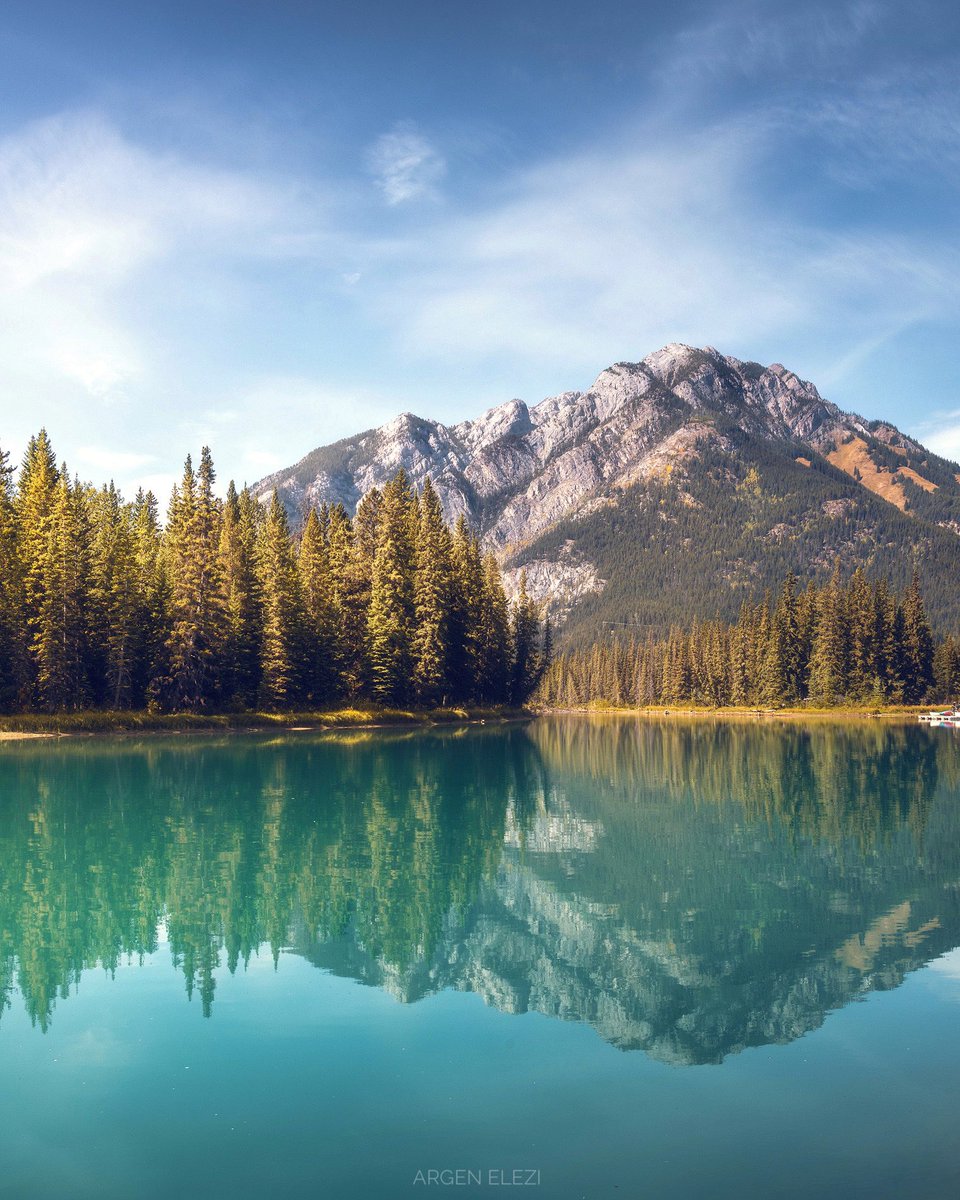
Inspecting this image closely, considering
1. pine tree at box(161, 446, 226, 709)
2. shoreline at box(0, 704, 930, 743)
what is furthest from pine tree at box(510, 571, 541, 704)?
pine tree at box(161, 446, 226, 709)

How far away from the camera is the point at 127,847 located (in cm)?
2605

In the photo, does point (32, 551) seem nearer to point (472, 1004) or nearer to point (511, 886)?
point (511, 886)

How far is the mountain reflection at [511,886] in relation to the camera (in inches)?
605

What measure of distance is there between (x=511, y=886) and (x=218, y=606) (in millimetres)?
56936

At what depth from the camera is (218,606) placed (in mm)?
74375

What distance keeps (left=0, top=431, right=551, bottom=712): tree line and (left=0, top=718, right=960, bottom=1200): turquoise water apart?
123 ft

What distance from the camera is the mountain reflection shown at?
15.4 m

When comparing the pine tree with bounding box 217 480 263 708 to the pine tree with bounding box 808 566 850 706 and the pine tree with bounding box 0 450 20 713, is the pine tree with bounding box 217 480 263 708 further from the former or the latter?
the pine tree with bounding box 808 566 850 706

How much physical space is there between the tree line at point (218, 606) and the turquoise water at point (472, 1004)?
3752cm

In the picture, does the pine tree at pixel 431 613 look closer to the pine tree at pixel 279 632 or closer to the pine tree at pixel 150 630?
the pine tree at pixel 279 632

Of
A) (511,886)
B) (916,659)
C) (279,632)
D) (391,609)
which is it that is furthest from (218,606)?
(916,659)

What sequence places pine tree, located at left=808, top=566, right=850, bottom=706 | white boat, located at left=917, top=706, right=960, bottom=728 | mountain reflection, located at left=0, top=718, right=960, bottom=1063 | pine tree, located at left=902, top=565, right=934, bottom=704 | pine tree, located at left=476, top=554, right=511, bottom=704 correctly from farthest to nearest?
1. pine tree, located at left=902, top=565, right=934, bottom=704
2. pine tree, located at left=808, top=566, right=850, bottom=706
3. white boat, located at left=917, top=706, right=960, bottom=728
4. pine tree, located at left=476, top=554, right=511, bottom=704
5. mountain reflection, located at left=0, top=718, right=960, bottom=1063

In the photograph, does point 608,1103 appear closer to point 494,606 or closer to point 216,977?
point 216,977

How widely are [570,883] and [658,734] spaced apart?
7623 cm
